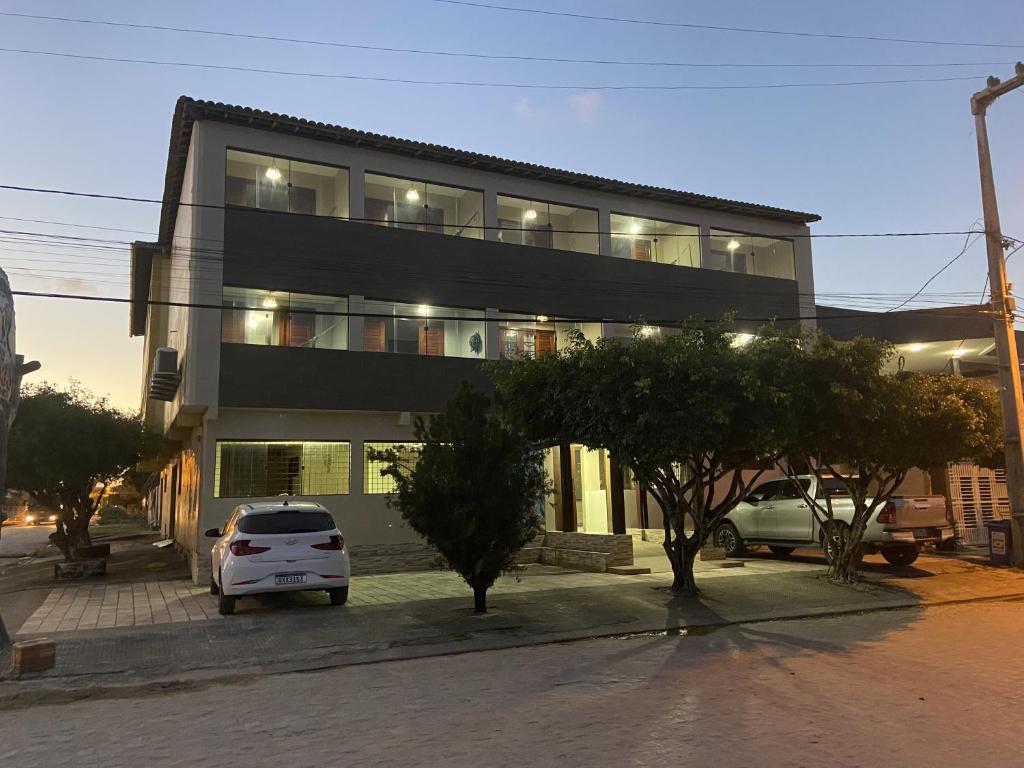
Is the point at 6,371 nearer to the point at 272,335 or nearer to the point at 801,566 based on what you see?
the point at 272,335

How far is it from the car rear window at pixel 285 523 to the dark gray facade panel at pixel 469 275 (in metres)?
6.55

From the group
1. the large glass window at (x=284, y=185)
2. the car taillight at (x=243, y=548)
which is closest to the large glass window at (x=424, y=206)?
the large glass window at (x=284, y=185)

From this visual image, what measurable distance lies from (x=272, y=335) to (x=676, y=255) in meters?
12.3

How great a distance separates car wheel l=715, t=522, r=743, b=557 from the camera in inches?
731

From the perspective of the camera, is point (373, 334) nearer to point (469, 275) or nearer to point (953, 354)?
point (469, 275)

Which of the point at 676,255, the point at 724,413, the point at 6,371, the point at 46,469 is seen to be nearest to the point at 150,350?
the point at 46,469

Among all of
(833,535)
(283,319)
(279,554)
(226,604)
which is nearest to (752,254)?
(833,535)

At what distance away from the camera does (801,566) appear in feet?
54.6

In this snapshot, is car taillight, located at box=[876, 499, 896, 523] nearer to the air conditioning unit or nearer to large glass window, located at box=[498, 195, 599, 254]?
large glass window, located at box=[498, 195, 599, 254]

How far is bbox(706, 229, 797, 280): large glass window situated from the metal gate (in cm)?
764

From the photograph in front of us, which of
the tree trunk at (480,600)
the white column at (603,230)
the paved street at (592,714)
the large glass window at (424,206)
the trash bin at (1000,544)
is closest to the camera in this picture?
the paved street at (592,714)

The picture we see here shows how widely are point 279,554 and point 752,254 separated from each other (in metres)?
18.6

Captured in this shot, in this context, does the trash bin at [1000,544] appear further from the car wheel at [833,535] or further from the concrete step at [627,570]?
the concrete step at [627,570]

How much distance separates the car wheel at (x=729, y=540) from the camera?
60.9ft
